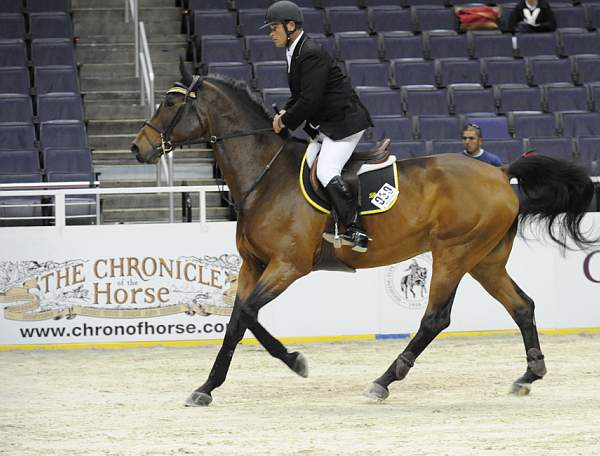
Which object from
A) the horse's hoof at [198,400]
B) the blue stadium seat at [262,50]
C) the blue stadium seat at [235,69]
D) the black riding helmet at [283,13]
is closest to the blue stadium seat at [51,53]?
the blue stadium seat at [235,69]

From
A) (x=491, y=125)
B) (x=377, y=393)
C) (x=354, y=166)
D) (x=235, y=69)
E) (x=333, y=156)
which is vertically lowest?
(x=377, y=393)

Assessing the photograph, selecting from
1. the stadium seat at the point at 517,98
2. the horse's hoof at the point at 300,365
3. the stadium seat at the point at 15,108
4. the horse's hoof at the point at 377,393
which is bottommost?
the horse's hoof at the point at 377,393

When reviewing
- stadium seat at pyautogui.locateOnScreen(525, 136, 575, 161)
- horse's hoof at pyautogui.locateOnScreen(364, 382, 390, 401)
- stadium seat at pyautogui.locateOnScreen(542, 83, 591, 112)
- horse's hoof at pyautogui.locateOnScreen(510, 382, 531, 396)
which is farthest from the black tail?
stadium seat at pyautogui.locateOnScreen(542, 83, 591, 112)

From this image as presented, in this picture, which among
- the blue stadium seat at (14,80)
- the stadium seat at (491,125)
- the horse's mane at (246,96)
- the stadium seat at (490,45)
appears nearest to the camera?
the horse's mane at (246,96)

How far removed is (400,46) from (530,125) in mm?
2616

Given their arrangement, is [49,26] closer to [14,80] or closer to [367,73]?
[14,80]

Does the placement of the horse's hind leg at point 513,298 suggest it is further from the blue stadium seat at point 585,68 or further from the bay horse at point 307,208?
the blue stadium seat at point 585,68

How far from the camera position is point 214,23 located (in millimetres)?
16469

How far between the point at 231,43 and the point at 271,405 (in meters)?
8.98

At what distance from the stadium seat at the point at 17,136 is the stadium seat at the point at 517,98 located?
20.9ft

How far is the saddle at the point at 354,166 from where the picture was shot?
7.88 m

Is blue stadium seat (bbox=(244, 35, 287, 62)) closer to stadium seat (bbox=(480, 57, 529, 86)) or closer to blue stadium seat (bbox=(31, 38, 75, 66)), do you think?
blue stadium seat (bbox=(31, 38, 75, 66))

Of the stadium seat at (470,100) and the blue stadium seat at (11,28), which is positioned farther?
the blue stadium seat at (11,28)

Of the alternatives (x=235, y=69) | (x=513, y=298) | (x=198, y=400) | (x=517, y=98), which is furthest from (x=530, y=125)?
(x=198, y=400)
